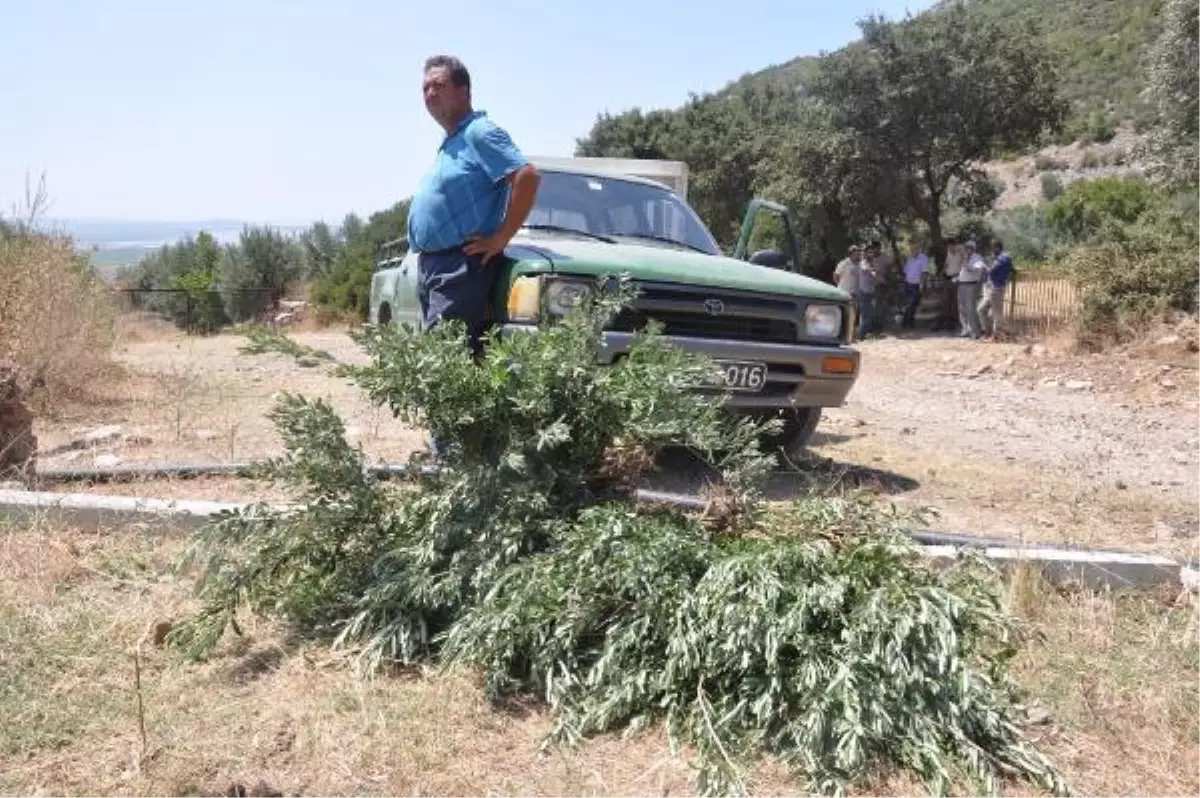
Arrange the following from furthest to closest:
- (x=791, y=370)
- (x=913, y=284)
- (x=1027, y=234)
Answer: (x=1027, y=234)
(x=913, y=284)
(x=791, y=370)

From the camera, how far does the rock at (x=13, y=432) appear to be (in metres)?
4.73

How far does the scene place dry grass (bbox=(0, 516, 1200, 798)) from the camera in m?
2.28

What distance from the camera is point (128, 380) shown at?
898cm

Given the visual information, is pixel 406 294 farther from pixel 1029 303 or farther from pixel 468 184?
pixel 1029 303

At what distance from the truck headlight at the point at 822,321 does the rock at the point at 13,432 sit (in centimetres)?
380

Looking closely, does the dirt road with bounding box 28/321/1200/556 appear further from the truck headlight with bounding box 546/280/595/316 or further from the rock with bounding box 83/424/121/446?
the truck headlight with bounding box 546/280/595/316

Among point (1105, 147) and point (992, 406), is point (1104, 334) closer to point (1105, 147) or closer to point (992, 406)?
point (992, 406)

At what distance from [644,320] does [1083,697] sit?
8.64ft

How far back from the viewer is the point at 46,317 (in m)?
7.52

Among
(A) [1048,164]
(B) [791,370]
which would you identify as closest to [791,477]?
(B) [791,370]

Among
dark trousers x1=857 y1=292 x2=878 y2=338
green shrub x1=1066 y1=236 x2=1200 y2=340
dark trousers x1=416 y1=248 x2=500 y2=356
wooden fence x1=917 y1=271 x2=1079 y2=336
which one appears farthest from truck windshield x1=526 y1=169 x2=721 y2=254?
dark trousers x1=857 y1=292 x2=878 y2=338

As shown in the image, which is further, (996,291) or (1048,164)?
(1048,164)

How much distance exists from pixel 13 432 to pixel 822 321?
402 cm

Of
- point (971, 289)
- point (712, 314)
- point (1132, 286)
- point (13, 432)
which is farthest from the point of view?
point (971, 289)
